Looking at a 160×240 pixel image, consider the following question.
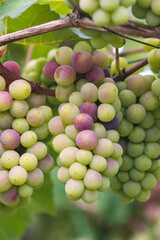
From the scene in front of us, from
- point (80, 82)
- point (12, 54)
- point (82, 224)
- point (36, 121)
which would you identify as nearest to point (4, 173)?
point (36, 121)

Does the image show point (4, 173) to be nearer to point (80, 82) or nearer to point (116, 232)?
point (80, 82)

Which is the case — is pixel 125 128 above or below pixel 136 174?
above

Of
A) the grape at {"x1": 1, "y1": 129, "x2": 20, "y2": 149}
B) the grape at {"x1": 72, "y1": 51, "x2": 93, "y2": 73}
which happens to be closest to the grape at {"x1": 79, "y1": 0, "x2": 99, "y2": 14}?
the grape at {"x1": 72, "y1": 51, "x2": 93, "y2": 73}

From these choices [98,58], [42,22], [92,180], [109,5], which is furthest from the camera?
[42,22]

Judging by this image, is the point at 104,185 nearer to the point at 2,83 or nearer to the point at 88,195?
the point at 88,195

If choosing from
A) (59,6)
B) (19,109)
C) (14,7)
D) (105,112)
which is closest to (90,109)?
(105,112)

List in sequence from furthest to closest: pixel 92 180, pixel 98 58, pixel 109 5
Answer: pixel 98 58 → pixel 92 180 → pixel 109 5

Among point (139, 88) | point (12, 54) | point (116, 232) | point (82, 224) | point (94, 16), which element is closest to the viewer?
point (94, 16)

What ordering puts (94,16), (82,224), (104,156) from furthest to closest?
(82,224) < (104,156) < (94,16)

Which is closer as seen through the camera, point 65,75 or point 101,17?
point 101,17
